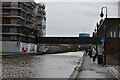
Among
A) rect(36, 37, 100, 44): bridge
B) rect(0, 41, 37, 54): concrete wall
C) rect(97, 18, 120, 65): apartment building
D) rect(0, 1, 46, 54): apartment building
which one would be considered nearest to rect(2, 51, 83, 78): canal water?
rect(97, 18, 120, 65): apartment building

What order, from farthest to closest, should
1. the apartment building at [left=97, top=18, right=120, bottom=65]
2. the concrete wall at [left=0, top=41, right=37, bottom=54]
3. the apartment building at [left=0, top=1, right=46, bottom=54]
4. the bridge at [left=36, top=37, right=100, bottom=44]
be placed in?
the bridge at [left=36, top=37, right=100, bottom=44], the apartment building at [left=0, top=1, right=46, bottom=54], the concrete wall at [left=0, top=41, right=37, bottom=54], the apartment building at [left=97, top=18, right=120, bottom=65]

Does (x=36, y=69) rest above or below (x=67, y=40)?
below

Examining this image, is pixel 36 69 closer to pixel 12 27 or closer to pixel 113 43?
pixel 113 43

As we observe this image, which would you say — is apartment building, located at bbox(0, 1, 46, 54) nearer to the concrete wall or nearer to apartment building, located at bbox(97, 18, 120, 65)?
the concrete wall

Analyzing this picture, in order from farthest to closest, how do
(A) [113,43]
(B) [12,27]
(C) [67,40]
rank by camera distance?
(C) [67,40], (B) [12,27], (A) [113,43]

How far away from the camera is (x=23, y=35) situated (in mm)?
82438

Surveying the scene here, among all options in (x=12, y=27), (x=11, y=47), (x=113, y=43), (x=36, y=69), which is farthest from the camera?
(x=12, y=27)

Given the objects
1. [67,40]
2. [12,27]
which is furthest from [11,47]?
[67,40]

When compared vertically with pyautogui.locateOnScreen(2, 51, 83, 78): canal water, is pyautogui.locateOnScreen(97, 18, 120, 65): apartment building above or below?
above

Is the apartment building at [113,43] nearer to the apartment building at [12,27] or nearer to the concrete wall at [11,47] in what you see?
the concrete wall at [11,47]

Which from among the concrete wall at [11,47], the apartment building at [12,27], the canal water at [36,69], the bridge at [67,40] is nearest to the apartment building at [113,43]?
the canal water at [36,69]

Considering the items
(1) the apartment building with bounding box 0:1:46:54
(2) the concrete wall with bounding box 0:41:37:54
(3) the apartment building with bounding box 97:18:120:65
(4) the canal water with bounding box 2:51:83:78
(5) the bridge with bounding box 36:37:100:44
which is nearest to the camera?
(3) the apartment building with bounding box 97:18:120:65

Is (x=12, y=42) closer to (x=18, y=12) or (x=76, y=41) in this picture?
(x=18, y=12)

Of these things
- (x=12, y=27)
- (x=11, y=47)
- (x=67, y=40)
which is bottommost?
(x=11, y=47)
